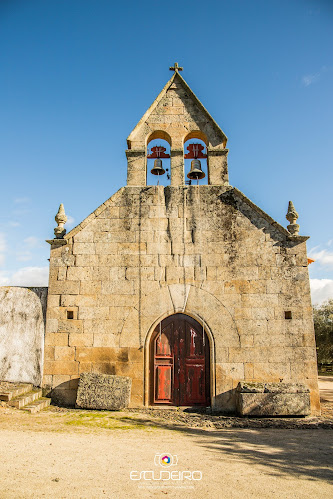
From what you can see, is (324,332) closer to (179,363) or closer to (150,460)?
(179,363)

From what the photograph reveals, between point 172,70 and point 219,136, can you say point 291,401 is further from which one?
point 172,70

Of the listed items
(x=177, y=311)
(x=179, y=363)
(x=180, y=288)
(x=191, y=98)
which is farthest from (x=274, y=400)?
(x=191, y=98)

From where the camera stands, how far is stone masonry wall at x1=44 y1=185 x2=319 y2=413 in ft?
25.6

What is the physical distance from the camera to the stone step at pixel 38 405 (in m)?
6.82

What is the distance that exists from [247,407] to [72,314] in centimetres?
426

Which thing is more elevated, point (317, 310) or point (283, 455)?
point (317, 310)

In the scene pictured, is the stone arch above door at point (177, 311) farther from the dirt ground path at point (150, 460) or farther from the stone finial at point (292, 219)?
the stone finial at point (292, 219)

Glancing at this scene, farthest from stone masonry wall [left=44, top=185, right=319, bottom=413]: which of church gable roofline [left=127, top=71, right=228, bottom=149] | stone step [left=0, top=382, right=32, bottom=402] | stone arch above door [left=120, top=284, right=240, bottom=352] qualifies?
church gable roofline [left=127, top=71, right=228, bottom=149]

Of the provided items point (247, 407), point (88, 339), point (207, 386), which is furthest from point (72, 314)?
point (247, 407)

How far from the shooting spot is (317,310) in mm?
21047

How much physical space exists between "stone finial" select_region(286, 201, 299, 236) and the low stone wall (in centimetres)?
600

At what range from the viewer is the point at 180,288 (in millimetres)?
8125

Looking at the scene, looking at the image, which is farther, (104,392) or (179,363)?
(179,363)

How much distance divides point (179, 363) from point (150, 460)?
3.67 m
